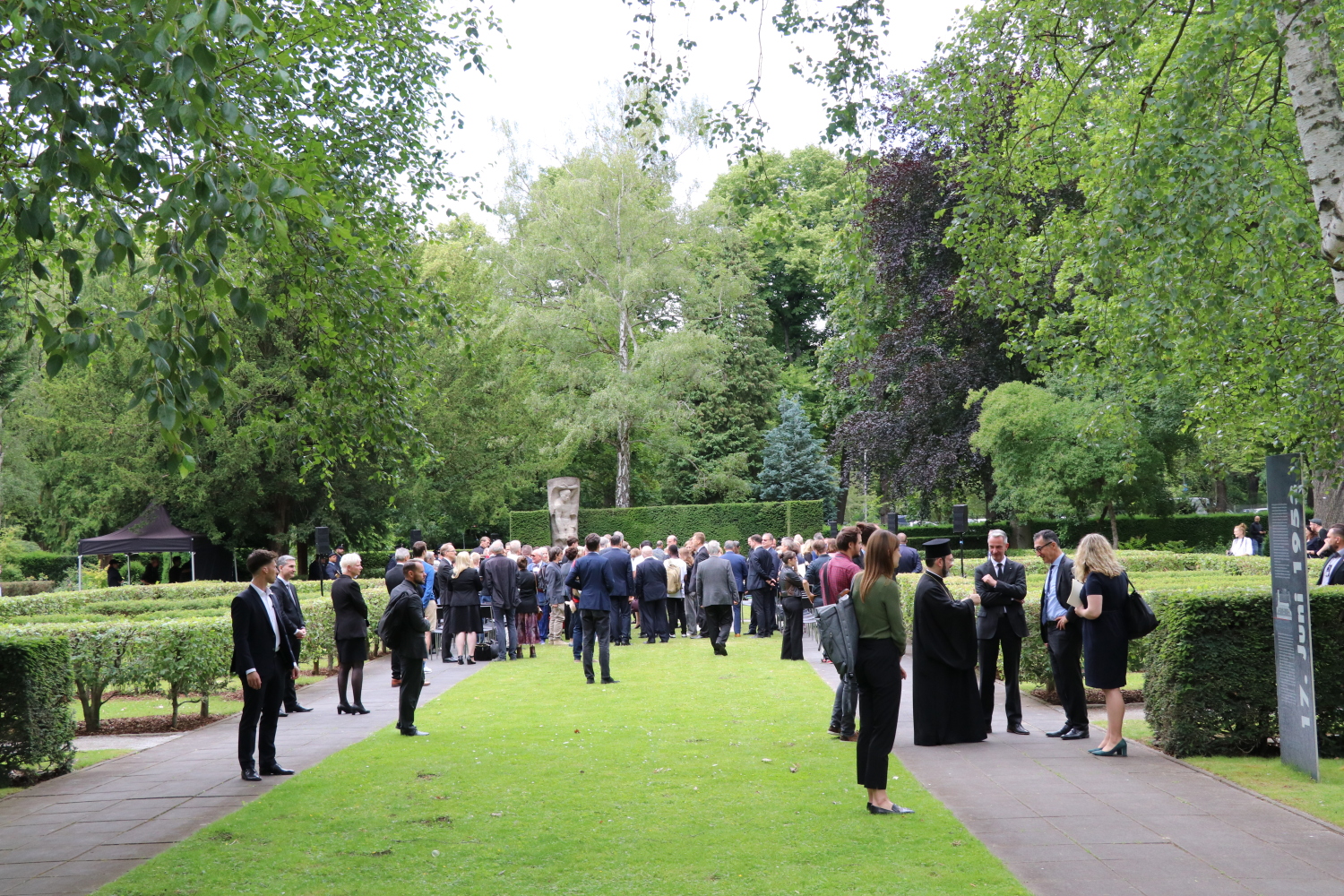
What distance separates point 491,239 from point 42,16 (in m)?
37.2

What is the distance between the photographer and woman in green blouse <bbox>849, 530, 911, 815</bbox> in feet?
22.2

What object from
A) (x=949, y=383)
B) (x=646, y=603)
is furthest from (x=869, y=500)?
(x=646, y=603)

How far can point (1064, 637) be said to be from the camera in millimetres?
9117

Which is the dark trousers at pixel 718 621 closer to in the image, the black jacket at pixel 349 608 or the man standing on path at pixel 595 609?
the man standing on path at pixel 595 609

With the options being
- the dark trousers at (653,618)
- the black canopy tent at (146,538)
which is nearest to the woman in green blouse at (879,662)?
the dark trousers at (653,618)

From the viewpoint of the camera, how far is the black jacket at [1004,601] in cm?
972

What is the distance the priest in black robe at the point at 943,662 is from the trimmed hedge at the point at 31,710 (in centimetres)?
715

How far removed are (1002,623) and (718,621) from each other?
809 cm

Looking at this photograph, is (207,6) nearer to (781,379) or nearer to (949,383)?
(949,383)

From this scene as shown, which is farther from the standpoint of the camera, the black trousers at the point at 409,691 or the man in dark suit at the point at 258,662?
the black trousers at the point at 409,691

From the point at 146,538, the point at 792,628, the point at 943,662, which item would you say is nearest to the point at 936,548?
the point at 943,662

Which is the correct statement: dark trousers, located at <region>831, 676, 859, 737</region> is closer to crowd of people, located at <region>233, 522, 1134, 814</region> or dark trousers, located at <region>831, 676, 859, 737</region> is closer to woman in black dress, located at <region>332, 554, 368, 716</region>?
crowd of people, located at <region>233, 522, 1134, 814</region>

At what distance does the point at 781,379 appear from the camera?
48.0m

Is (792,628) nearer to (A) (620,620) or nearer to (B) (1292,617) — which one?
(A) (620,620)
